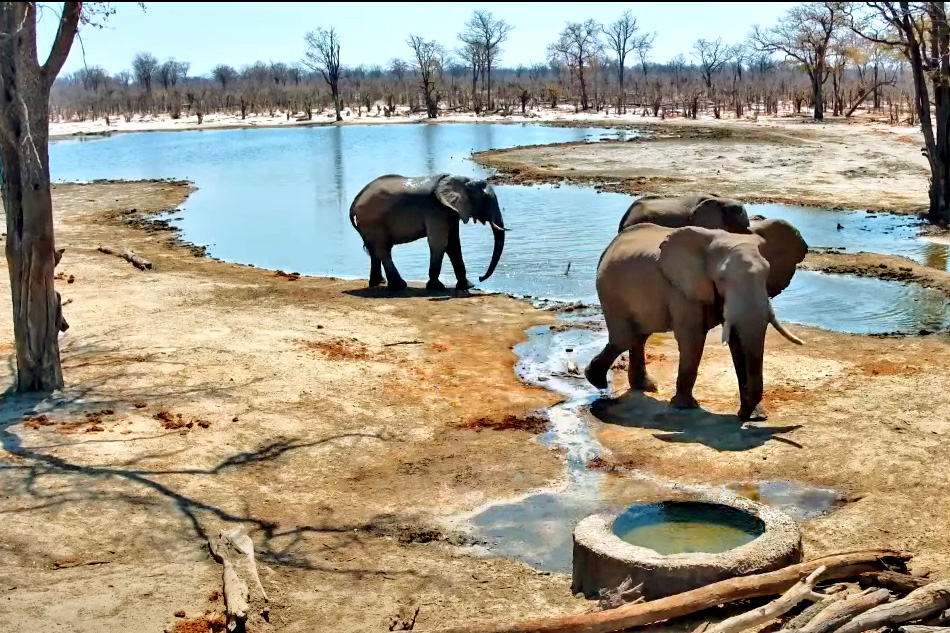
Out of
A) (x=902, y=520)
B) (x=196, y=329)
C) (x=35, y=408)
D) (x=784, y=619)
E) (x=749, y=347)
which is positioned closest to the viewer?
(x=784, y=619)

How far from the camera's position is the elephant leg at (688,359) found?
10219 mm

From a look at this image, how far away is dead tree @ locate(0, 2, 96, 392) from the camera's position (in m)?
10.1

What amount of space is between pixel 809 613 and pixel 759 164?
29155mm

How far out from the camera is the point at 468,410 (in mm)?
10609

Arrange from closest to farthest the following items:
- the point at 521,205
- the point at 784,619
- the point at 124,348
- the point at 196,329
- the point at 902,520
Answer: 1. the point at 784,619
2. the point at 902,520
3. the point at 124,348
4. the point at 196,329
5. the point at 521,205

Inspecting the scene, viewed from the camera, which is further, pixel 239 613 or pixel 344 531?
pixel 344 531

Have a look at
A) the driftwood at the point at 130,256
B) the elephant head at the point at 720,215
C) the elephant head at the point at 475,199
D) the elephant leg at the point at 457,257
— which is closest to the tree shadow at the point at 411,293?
the elephant leg at the point at 457,257

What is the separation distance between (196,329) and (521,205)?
1499 centimetres

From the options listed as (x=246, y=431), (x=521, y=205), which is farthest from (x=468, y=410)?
(x=521, y=205)

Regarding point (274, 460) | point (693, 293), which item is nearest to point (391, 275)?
point (693, 293)

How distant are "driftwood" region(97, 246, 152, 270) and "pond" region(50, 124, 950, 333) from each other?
203 centimetres

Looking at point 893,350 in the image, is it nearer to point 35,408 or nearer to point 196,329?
point 196,329

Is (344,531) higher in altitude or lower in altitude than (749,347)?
Answer: lower

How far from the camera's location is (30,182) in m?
10.3
